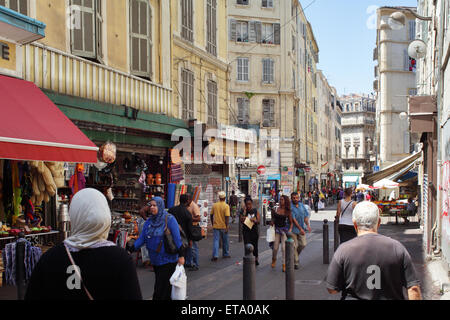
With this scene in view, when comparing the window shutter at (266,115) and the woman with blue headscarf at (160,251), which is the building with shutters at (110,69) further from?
the window shutter at (266,115)

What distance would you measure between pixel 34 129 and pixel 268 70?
32.8m

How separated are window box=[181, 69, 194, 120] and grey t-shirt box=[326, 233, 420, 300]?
12.5 m

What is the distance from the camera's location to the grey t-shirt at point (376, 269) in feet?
12.1

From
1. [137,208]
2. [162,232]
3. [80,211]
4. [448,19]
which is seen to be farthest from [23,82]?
[448,19]

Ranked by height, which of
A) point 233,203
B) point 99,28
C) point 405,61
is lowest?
point 233,203

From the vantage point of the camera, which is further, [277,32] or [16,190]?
[277,32]

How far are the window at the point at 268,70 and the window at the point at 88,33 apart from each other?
28.5 m

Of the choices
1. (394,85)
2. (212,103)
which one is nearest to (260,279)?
(212,103)

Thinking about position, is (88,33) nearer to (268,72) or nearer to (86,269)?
(86,269)

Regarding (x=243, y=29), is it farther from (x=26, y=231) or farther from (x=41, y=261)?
(x=41, y=261)

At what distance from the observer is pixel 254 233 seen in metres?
10.9

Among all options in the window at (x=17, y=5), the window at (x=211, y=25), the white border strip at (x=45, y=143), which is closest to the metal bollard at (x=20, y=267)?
the white border strip at (x=45, y=143)

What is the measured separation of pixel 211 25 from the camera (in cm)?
1831

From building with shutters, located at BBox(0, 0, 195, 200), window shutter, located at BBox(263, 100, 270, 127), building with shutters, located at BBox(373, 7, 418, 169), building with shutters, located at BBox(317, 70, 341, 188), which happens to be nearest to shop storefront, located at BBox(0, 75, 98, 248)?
building with shutters, located at BBox(0, 0, 195, 200)
